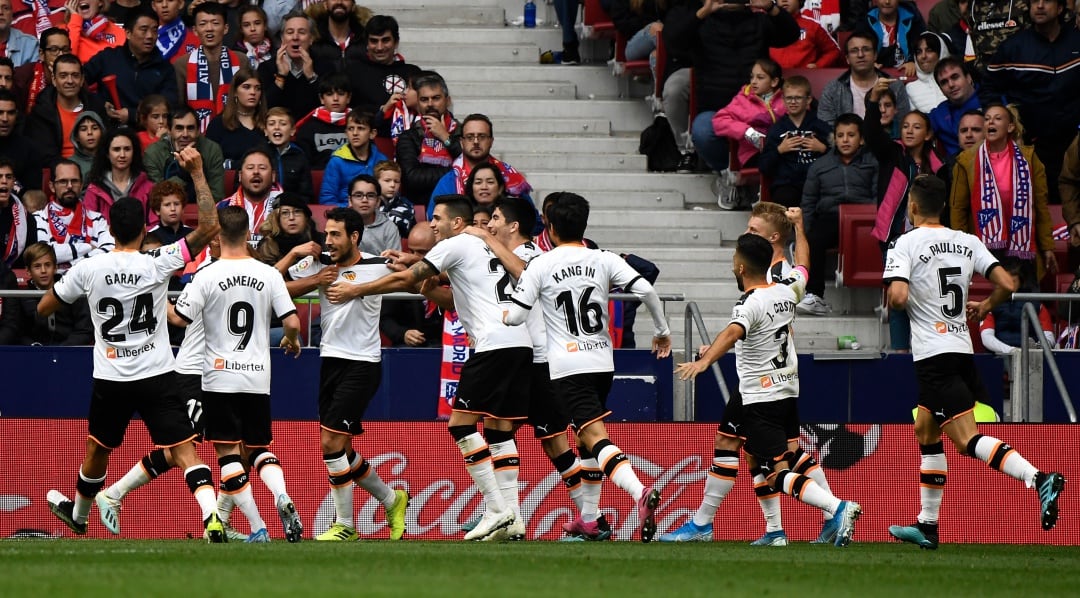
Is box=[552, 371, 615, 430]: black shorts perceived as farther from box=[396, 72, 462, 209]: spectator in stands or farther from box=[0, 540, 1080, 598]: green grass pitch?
box=[396, 72, 462, 209]: spectator in stands

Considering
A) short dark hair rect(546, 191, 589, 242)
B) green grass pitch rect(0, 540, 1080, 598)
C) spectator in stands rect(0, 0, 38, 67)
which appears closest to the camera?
green grass pitch rect(0, 540, 1080, 598)

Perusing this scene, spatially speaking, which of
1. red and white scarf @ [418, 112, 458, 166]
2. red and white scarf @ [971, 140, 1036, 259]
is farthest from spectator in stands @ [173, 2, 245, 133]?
red and white scarf @ [971, 140, 1036, 259]

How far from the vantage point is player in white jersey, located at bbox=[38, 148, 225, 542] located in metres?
11.1

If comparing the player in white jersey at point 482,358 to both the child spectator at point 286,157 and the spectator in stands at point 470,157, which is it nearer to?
the spectator in stands at point 470,157

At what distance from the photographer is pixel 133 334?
11227 millimetres

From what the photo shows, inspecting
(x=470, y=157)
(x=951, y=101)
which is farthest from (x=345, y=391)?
(x=951, y=101)

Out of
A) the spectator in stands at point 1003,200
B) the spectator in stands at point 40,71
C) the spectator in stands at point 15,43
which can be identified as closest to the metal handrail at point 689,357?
the spectator in stands at point 1003,200

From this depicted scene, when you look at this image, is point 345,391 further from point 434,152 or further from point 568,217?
point 434,152

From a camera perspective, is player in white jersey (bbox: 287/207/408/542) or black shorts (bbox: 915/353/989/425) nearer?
black shorts (bbox: 915/353/989/425)

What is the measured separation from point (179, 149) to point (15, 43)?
3.45 meters

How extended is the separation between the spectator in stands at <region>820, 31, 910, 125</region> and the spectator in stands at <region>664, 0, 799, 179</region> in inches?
31.4

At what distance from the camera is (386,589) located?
25.8 ft

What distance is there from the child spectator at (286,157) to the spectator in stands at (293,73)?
109 cm

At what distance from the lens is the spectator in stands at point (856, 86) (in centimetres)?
1739
